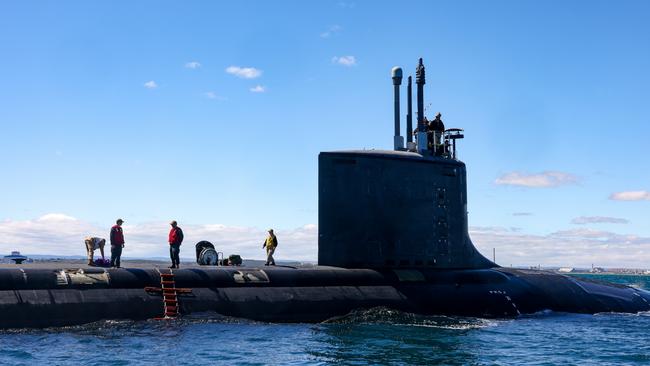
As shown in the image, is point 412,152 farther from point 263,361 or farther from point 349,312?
point 263,361

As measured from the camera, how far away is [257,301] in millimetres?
21016

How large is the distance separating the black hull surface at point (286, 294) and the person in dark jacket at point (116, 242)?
1630 mm

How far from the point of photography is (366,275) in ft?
77.8

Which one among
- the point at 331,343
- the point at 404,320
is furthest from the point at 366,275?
the point at 331,343

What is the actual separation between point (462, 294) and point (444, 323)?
2930mm

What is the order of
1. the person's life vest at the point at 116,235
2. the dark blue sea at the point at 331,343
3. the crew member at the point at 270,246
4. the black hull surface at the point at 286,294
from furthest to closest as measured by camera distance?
the crew member at the point at 270,246, the person's life vest at the point at 116,235, the black hull surface at the point at 286,294, the dark blue sea at the point at 331,343

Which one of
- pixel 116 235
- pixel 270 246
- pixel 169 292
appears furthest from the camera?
pixel 270 246

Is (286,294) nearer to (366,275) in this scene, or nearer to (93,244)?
(366,275)

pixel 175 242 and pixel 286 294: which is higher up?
pixel 175 242

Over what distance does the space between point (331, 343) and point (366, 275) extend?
6188 mm

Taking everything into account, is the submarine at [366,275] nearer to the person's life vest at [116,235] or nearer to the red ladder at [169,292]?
the red ladder at [169,292]

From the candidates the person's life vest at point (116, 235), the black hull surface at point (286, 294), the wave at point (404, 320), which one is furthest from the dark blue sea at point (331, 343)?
the person's life vest at point (116, 235)

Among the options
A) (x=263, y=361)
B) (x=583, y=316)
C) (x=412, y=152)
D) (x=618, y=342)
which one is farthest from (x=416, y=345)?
(x=583, y=316)

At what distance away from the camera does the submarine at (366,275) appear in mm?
19297
